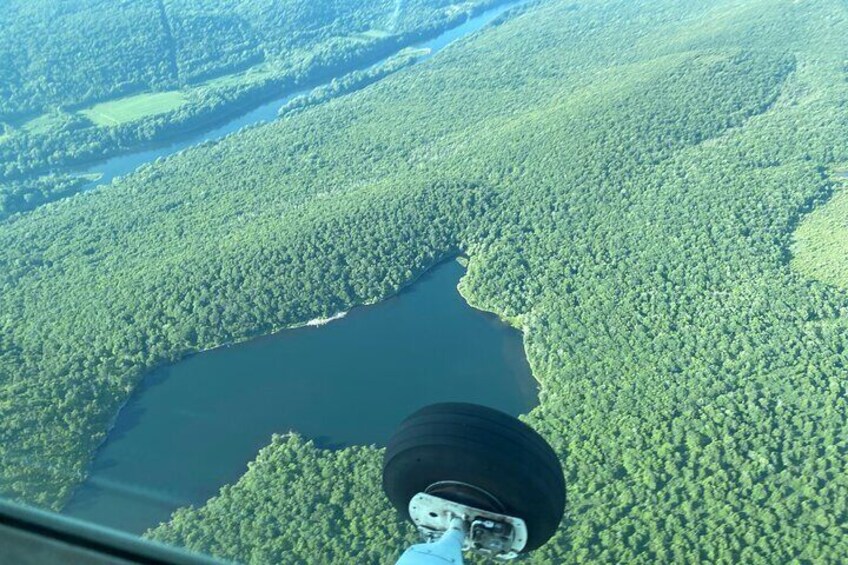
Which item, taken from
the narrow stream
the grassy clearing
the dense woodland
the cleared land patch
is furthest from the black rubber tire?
the grassy clearing

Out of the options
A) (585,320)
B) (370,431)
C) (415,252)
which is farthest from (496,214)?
(370,431)

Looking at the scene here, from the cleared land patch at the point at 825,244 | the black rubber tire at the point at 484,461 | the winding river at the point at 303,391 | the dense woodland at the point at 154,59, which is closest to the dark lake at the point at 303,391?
the winding river at the point at 303,391

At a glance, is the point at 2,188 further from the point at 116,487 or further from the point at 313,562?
the point at 313,562

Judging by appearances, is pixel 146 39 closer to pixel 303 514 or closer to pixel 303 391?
pixel 303 391

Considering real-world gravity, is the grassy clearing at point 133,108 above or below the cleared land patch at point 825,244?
above

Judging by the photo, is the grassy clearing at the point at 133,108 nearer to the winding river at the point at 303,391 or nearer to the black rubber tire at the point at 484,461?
the winding river at the point at 303,391

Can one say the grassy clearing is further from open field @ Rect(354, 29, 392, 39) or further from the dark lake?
the dark lake
